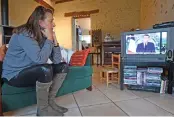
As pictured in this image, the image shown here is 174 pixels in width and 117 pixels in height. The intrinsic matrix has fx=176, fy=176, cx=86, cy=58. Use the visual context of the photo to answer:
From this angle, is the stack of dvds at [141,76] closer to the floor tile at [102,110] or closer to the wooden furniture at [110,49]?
the floor tile at [102,110]

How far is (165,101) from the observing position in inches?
88.9

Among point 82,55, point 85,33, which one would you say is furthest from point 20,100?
point 85,33

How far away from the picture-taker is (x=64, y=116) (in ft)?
5.83

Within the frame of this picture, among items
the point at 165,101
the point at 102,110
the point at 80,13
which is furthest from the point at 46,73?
the point at 80,13

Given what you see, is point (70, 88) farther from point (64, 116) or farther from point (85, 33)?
point (85, 33)

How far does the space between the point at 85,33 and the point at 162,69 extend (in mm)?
8805

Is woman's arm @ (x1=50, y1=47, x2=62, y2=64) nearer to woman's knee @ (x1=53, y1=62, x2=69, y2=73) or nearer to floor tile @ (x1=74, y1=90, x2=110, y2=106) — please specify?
woman's knee @ (x1=53, y1=62, x2=69, y2=73)

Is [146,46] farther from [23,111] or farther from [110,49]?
[110,49]

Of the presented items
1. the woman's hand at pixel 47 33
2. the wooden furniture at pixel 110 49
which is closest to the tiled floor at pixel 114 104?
the woman's hand at pixel 47 33

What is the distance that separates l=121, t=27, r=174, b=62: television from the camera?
8.29ft

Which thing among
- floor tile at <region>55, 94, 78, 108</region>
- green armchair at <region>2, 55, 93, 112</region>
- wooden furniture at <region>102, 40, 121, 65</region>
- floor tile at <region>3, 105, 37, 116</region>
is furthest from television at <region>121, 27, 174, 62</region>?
wooden furniture at <region>102, 40, 121, 65</region>

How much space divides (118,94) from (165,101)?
2.13ft

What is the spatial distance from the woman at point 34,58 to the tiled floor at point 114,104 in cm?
38

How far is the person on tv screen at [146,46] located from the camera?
2.64 m
